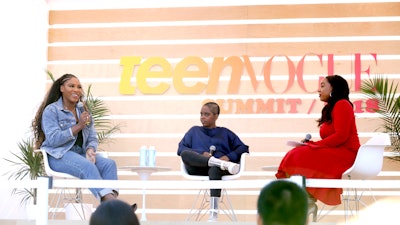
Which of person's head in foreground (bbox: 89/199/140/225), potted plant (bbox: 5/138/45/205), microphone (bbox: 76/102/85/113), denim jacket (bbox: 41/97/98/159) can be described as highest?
microphone (bbox: 76/102/85/113)

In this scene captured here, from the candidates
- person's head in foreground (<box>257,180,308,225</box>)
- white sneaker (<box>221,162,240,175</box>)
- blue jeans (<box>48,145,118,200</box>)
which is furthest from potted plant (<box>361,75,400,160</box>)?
person's head in foreground (<box>257,180,308,225</box>)

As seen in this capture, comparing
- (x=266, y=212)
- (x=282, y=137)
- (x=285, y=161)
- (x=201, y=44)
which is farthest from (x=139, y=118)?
(x=266, y=212)

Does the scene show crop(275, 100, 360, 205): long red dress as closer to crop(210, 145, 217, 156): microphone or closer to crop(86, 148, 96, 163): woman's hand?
crop(210, 145, 217, 156): microphone

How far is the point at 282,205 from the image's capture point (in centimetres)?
214

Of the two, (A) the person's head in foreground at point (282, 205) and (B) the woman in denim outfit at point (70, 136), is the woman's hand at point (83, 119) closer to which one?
(B) the woman in denim outfit at point (70, 136)

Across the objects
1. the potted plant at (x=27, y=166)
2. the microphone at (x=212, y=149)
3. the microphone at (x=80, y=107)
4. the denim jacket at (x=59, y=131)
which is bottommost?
the potted plant at (x=27, y=166)

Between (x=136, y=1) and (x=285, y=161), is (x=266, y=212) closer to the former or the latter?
(x=285, y=161)

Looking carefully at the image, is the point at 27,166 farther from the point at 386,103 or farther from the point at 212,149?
the point at 386,103

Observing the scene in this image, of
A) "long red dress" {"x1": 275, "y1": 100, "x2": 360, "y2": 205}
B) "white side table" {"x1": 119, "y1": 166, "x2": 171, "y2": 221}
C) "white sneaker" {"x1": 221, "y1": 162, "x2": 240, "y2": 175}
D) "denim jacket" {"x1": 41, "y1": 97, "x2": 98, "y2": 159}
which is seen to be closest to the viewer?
"denim jacket" {"x1": 41, "y1": 97, "x2": 98, "y2": 159}

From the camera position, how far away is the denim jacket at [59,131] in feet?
20.0

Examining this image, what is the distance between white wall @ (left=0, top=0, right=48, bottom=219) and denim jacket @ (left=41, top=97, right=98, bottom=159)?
2.70 metres

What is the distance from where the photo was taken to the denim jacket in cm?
609

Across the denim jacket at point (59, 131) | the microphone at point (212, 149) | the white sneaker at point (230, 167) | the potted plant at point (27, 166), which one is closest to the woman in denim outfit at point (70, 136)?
the denim jacket at point (59, 131)

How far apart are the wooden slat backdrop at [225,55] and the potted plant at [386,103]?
177 millimetres
